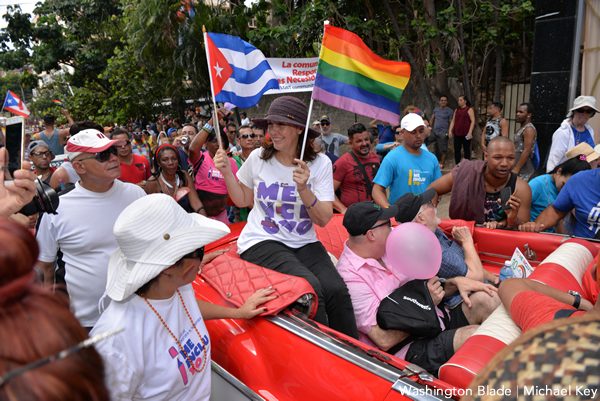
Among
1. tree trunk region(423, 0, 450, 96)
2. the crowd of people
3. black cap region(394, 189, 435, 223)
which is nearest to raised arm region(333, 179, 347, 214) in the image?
the crowd of people

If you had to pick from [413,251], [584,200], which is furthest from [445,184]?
[413,251]

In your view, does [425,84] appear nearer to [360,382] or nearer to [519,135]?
[519,135]

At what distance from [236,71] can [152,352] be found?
2649 mm

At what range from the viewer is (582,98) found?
5.11 meters

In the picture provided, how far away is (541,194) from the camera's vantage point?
3.83 meters

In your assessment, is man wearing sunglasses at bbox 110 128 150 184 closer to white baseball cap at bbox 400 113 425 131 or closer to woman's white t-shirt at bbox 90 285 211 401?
white baseball cap at bbox 400 113 425 131

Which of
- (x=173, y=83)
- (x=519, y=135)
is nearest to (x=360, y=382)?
(x=519, y=135)

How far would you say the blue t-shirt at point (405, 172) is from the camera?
13.5 feet

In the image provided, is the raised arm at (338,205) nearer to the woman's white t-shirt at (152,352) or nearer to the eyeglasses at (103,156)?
the eyeglasses at (103,156)

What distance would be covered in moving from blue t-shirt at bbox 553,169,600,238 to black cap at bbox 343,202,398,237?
1.62 metres

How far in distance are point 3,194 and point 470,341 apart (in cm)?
216

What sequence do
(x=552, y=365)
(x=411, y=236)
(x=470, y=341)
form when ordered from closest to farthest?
(x=552, y=365)
(x=470, y=341)
(x=411, y=236)

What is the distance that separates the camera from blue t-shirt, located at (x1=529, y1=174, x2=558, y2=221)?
3820 mm

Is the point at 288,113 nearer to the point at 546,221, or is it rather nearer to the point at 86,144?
the point at 86,144
